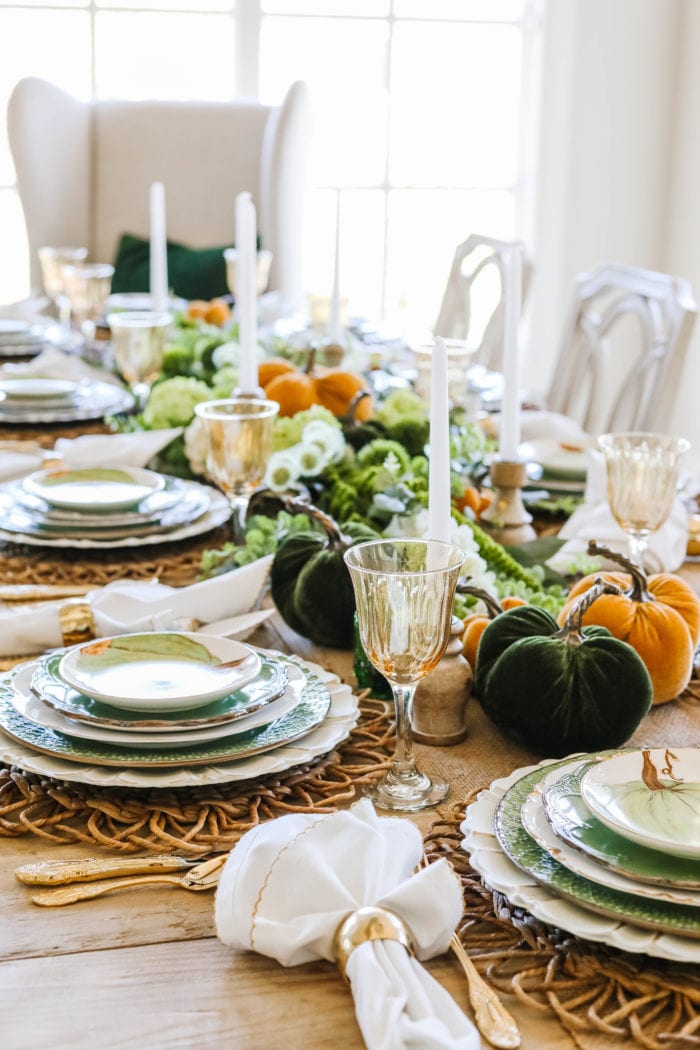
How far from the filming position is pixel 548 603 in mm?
1079

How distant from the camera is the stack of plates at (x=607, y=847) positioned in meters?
0.62

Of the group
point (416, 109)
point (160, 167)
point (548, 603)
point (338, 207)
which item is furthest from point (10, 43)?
point (548, 603)

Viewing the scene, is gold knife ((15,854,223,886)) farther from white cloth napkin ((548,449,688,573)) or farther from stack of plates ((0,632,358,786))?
white cloth napkin ((548,449,688,573))

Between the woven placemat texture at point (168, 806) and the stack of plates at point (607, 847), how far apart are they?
0.11 meters

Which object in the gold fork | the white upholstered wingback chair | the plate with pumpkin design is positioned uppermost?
the white upholstered wingback chair

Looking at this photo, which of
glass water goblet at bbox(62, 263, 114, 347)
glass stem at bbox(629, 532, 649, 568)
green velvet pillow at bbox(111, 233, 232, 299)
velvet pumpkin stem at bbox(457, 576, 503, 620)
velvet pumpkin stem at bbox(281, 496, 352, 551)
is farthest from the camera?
green velvet pillow at bbox(111, 233, 232, 299)

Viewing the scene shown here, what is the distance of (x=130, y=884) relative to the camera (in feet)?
2.27

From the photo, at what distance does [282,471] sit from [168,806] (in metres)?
0.61

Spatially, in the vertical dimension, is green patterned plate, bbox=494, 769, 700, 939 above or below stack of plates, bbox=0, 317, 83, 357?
below

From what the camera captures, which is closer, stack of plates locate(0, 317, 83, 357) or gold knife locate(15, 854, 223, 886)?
gold knife locate(15, 854, 223, 886)

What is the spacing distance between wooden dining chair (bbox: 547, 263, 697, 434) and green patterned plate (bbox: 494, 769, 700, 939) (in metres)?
1.55

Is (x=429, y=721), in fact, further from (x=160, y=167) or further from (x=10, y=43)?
(x=10, y=43)

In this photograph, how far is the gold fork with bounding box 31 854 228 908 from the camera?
0.68 metres

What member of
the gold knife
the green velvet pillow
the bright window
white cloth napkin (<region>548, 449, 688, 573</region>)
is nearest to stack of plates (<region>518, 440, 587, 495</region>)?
white cloth napkin (<region>548, 449, 688, 573</region>)
